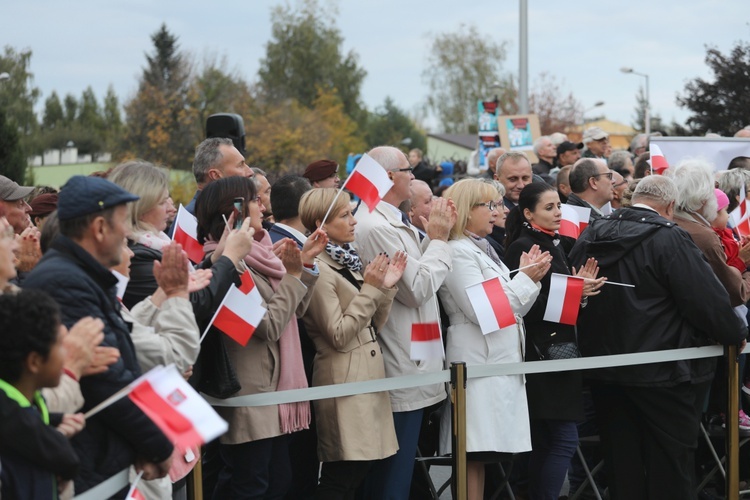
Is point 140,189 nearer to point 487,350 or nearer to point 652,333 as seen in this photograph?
point 487,350

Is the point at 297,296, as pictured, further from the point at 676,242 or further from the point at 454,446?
the point at 676,242

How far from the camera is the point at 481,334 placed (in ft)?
20.0

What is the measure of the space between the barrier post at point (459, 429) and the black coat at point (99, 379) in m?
2.32

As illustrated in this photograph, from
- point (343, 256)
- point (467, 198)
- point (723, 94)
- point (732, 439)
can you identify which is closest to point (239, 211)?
point (343, 256)

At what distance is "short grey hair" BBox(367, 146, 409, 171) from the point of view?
654 centimetres

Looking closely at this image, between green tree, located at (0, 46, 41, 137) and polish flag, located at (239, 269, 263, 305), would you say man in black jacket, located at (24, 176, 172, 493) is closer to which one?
polish flag, located at (239, 269, 263, 305)

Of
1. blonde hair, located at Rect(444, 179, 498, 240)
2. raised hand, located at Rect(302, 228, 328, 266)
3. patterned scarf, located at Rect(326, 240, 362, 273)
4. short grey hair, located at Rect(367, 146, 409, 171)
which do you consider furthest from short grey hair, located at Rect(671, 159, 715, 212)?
raised hand, located at Rect(302, 228, 328, 266)

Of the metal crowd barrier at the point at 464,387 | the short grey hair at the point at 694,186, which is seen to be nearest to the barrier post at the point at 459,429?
the metal crowd barrier at the point at 464,387

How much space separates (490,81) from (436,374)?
70790mm

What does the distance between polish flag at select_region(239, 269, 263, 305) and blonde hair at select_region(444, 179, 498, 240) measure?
167cm

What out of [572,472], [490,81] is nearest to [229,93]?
[490,81]

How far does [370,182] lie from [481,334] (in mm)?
1117

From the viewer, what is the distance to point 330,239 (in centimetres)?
579

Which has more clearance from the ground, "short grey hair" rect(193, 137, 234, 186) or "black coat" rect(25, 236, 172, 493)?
"short grey hair" rect(193, 137, 234, 186)
